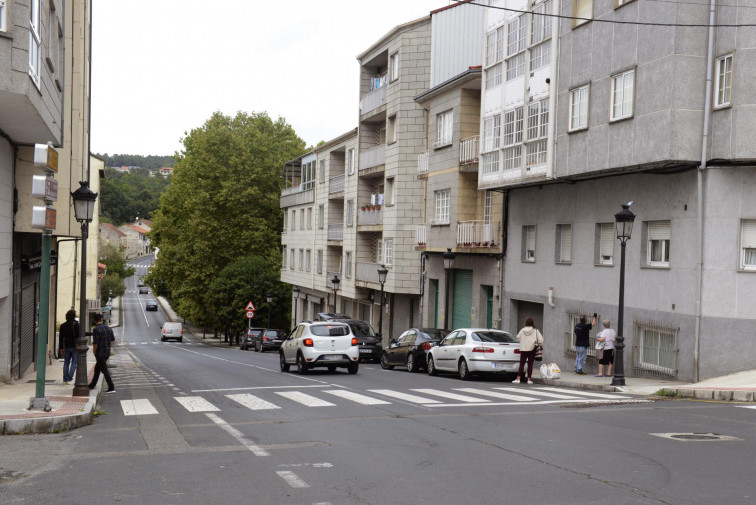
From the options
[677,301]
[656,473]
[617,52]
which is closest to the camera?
[656,473]

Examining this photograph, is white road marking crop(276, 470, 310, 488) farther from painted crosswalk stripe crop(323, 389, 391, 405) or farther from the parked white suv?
the parked white suv

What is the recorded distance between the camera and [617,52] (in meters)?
21.8

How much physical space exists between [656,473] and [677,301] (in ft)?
41.4

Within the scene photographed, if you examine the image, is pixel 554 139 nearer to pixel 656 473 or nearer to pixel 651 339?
pixel 651 339

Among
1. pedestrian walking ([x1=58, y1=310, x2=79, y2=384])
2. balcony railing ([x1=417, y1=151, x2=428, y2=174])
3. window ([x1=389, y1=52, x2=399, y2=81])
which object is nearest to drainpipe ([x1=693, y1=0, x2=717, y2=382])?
pedestrian walking ([x1=58, y1=310, x2=79, y2=384])

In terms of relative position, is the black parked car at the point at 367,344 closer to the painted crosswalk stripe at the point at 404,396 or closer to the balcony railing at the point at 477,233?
the balcony railing at the point at 477,233

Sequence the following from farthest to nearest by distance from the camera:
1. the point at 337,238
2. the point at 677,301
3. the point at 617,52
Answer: the point at 337,238
the point at 617,52
the point at 677,301

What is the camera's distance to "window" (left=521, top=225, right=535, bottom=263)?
29.0 m

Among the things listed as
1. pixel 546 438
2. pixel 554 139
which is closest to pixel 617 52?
pixel 554 139

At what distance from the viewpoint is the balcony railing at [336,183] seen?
5120cm

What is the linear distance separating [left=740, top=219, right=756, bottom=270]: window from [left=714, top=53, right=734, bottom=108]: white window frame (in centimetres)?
275

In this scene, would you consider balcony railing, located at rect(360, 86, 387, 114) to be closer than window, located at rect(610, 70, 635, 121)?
No

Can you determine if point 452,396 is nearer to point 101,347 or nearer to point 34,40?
point 101,347

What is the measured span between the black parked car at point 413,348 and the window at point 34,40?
46.1 ft
